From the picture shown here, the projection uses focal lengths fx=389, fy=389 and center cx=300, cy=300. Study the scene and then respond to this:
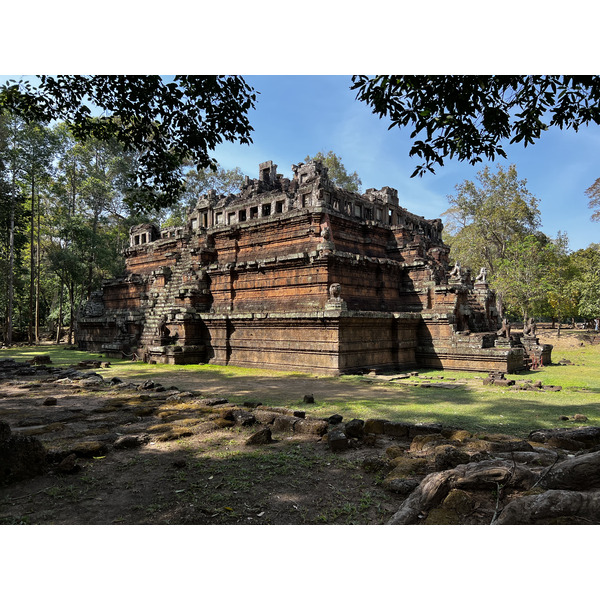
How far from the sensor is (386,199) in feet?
68.6

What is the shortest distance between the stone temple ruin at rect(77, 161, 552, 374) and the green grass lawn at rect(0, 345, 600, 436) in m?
1.50

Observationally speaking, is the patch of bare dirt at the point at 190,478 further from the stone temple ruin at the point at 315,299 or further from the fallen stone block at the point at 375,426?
the stone temple ruin at the point at 315,299

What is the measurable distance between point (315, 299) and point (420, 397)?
269 inches

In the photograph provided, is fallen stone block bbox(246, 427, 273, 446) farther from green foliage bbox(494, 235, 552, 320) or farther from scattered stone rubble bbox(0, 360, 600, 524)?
green foliage bbox(494, 235, 552, 320)

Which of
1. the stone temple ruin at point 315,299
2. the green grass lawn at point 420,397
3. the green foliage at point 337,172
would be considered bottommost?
the green grass lawn at point 420,397

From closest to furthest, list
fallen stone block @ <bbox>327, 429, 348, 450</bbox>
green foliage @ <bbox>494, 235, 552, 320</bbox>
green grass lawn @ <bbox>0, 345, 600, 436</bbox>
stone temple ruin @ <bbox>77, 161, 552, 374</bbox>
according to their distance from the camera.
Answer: fallen stone block @ <bbox>327, 429, 348, 450</bbox>
green grass lawn @ <bbox>0, 345, 600, 436</bbox>
stone temple ruin @ <bbox>77, 161, 552, 374</bbox>
green foliage @ <bbox>494, 235, 552, 320</bbox>

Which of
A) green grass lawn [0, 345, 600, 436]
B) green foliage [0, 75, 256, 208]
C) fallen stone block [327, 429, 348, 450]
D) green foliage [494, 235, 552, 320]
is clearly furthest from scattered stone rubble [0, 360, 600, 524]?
green foliage [494, 235, 552, 320]

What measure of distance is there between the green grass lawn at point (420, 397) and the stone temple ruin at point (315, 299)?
1.50 m

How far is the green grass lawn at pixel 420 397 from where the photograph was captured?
6.99 metres

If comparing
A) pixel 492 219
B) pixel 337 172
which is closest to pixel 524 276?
pixel 492 219

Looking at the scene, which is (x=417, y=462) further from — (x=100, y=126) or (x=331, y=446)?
(x=100, y=126)

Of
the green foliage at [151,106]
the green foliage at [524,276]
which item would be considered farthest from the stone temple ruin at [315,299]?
the green foliage at [524,276]

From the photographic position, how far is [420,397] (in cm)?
928

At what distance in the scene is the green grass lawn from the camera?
699 centimetres
